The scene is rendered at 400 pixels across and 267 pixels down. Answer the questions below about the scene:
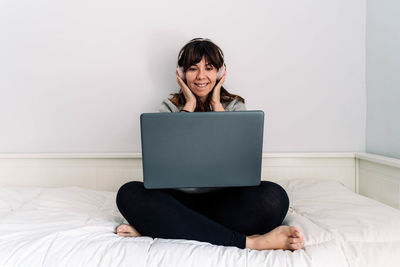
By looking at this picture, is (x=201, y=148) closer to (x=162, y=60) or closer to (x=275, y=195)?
(x=275, y=195)

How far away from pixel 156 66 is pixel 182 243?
0.96 metres

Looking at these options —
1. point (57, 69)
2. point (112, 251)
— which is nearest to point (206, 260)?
point (112, 251)

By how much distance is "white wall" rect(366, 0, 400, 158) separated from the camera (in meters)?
1.16

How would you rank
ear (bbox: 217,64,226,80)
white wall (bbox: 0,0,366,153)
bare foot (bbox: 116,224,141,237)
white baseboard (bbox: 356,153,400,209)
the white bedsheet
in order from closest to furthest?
1. the white bedsheet
2. bare foot (bbox: 116,224,141,237)
3. white baseboard (bbox: 356,153,400,209)
4. ear (bbox: 217,64,226,80)
5. white wall (bbox: 0,0,366,153)

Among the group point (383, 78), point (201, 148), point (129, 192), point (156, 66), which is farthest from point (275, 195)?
point (156, 66)

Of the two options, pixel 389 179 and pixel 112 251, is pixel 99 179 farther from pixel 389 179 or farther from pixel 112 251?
pixel 389 179

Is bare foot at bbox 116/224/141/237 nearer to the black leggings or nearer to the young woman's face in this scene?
the black leggings

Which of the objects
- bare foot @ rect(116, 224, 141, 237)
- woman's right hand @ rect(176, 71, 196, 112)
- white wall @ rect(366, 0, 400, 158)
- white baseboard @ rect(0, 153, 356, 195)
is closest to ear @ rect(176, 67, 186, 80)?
woman's right hand @ rect(176, 71, 196, 112)

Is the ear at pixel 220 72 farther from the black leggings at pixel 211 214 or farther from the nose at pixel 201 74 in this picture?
the black leggings at pixel 211 214

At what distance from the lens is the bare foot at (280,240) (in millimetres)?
739

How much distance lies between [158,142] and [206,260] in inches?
11.9

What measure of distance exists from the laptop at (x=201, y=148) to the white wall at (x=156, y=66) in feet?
2.49

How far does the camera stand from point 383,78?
1253 mm

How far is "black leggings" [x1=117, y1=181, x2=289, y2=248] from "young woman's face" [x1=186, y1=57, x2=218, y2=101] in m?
0.48
